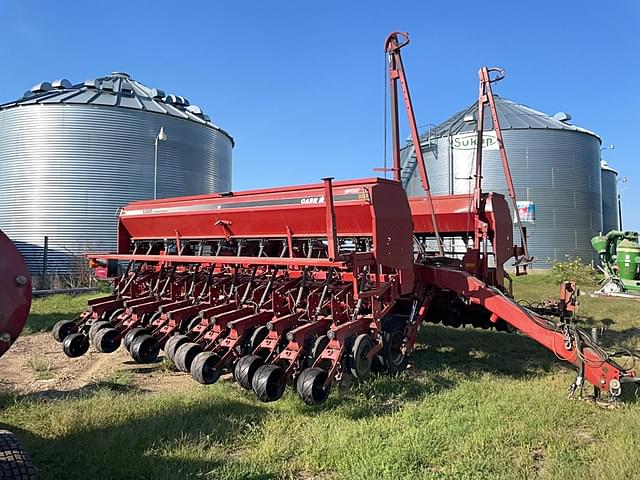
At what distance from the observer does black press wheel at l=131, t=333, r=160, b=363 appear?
6.51 meters

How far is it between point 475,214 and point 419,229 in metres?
1.19

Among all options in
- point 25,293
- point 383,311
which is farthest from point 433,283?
point 25,293

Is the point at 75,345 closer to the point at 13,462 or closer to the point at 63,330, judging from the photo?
the point at 63,330

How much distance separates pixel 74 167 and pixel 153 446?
18659mm

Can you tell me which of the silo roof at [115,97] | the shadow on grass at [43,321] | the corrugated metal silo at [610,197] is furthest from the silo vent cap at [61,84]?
the corrugated metal silo at [610,197]

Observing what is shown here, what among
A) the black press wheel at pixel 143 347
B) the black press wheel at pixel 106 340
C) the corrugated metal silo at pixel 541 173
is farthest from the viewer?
the corrugated metal silo at pixel 541 173

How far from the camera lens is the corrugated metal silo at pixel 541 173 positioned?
27.3 m

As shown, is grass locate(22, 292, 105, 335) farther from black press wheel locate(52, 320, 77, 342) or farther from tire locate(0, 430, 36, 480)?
tire locate(0, 430, 36, 480)

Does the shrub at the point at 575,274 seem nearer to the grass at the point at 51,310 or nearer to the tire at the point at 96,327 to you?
the grass at the point at 51,310

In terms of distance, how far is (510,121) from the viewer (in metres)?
28.7

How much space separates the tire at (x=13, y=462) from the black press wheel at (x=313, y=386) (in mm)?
2438

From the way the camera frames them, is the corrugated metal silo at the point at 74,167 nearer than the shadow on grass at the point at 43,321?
No

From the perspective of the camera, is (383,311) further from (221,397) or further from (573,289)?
(573,289)

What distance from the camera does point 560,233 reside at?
27.5 meters
